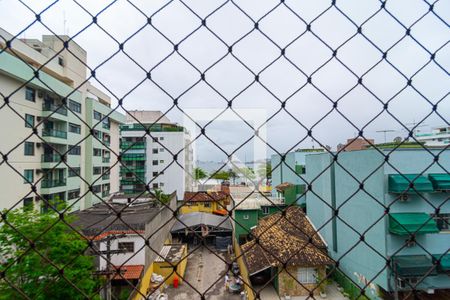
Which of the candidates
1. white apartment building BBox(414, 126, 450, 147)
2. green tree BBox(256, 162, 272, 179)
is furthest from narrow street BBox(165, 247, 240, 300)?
white apartment building BBox(414, 126, 450, 147)

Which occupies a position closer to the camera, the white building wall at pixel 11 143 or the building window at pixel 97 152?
the white building wall at pixel 11 143

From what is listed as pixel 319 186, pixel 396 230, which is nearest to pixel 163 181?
pixel 319 186

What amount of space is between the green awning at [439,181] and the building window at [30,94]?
31.1 feet

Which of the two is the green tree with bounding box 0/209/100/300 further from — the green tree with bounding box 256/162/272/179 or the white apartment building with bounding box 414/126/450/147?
the white apartment building with bounding box 414/126/450/147

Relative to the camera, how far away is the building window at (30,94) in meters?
7.67

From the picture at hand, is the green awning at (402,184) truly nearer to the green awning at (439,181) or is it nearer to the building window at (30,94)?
the green awning at (439,181)

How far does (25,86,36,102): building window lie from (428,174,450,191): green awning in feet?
31.1

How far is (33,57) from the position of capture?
7504mm

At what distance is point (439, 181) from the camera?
4379 mm

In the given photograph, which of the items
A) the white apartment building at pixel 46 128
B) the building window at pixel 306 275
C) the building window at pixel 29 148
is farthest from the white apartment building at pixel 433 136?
the building window at pixel 29 148

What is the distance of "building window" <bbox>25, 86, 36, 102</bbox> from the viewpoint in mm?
7672

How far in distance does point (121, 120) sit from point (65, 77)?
2.82m

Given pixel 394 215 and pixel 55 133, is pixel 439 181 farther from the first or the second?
pixel 55 133

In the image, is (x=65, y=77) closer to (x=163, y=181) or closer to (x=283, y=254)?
(x=163, y=181)
